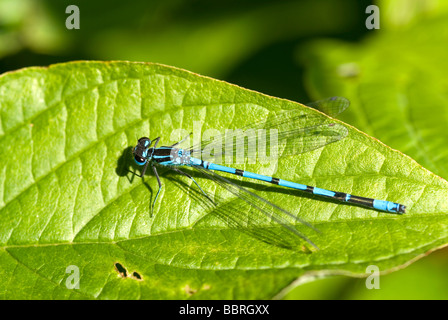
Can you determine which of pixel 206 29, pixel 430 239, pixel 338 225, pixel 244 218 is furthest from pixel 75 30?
pixel 430 239

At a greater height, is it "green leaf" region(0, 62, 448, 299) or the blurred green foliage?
the blurred green foliage

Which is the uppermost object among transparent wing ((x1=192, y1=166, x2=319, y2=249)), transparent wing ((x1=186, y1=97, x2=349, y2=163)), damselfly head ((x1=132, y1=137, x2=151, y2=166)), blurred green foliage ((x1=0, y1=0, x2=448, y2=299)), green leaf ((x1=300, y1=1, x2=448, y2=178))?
blurred green foliage ((x1=0, y1=0, x2=448, y2=299))

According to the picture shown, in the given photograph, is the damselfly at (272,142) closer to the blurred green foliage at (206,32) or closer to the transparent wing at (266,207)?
the transparent wing at (266,207)

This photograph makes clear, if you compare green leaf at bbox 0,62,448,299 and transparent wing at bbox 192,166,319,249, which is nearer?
green leaf at bbox 0,62,448,299

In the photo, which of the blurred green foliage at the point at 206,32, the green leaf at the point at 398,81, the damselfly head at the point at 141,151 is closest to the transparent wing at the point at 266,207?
the damselfly head at the point at 141,151

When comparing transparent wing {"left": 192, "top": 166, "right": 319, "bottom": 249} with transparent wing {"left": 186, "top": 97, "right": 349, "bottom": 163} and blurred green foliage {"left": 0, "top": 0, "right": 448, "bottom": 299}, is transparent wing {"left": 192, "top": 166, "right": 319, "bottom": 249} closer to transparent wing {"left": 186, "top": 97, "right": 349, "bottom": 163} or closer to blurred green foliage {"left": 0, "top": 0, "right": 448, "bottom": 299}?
transparent wing {"left": 186, "top": 97, "right": 349, "bottom": 163}

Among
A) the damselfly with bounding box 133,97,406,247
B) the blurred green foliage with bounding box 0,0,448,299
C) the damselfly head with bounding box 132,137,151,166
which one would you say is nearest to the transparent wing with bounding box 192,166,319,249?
the damselfly with bounding box 133,97,406,247

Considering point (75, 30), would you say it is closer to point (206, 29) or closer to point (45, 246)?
point (206, 29)

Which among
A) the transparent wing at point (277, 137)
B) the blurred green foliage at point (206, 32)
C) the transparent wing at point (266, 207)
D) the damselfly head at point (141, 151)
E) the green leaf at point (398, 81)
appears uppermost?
the blurred green foliage at point (206, 32)
